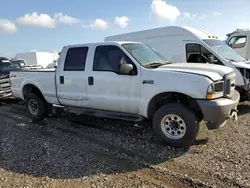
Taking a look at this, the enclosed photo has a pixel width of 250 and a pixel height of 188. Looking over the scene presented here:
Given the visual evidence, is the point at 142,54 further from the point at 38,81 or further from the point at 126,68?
the point at 38,81

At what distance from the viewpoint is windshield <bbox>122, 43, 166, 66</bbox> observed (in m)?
5.05

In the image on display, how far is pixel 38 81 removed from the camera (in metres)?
6.62

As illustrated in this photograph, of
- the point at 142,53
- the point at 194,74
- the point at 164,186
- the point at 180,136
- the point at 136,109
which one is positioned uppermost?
the point at 142,53

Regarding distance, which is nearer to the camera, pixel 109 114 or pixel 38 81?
pixel 109 114

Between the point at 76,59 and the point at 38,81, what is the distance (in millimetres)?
1503

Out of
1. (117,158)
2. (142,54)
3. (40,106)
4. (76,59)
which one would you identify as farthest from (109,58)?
(40,106)

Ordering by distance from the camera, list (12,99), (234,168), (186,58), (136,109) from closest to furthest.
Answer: (234,168) → (136,109) → (186,58) → (12,99)

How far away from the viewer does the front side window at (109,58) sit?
5.12 metres

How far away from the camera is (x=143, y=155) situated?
4254mm

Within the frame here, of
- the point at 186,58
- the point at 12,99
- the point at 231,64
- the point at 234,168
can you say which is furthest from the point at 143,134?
the point at 12,99

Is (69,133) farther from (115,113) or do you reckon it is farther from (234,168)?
(234,168)

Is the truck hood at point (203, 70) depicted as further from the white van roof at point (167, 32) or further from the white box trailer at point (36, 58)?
the white box trailer at point (36, 58)

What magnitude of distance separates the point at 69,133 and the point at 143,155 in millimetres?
2096

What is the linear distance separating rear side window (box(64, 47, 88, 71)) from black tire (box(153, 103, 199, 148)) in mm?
2174
